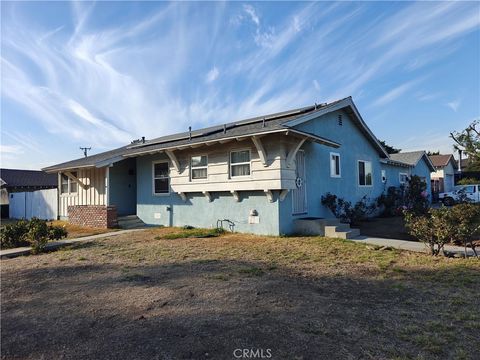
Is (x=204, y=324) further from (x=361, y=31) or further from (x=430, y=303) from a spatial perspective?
(x=361, y=31)

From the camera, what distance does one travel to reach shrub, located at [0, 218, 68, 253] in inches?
339

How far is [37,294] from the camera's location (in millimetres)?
4871

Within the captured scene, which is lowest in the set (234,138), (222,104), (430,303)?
(430,303)

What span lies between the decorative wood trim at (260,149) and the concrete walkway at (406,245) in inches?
140

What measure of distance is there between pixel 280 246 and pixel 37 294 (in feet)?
18.0

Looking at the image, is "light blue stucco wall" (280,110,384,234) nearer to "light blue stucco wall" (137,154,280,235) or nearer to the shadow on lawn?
"light blue stucco wall" (137,154,280,235)

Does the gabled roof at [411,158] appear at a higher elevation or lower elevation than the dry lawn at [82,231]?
higher

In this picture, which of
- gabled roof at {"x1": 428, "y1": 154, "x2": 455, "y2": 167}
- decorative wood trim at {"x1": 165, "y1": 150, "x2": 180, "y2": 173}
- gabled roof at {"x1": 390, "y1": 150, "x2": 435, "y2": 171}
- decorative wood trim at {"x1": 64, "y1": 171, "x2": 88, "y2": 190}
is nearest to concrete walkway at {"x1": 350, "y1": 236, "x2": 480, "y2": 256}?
decorative wood trim at {"x1": 165, "y1": 150, "x2": 180, "y2": 173}

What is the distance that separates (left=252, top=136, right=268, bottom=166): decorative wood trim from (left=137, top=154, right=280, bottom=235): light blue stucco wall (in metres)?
1.13

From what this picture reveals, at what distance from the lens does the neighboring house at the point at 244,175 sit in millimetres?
9953

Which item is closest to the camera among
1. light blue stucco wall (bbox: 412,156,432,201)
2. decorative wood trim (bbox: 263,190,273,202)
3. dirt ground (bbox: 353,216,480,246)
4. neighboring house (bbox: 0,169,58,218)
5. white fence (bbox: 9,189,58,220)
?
dirt ground (bbox: 353,216,480,246)

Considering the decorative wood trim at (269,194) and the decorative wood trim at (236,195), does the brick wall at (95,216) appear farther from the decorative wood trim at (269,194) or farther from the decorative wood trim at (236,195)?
the decorative wood trim at (269,194)

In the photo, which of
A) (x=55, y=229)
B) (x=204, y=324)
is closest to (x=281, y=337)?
(x=204, y=324)

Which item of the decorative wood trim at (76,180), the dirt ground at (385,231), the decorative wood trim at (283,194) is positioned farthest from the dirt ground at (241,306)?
the decorative wood trim at (76,180)
